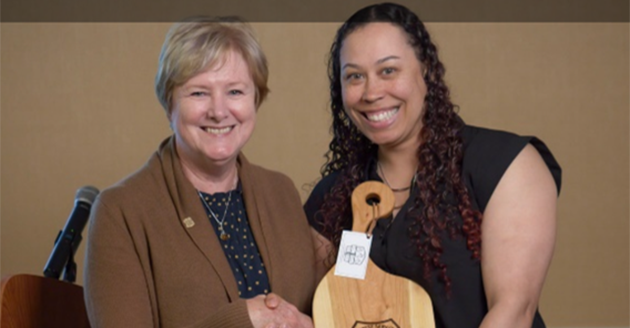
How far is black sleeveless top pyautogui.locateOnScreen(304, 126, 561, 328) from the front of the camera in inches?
76.1

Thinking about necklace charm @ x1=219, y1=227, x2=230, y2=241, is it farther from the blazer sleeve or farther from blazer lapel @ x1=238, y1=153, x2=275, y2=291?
the blazer sleeve

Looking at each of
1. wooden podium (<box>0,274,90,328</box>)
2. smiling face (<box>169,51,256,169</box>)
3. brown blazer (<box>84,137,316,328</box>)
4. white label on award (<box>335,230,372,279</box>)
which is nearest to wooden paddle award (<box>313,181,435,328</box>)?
white label on award (<box>335,230,372,279</box>)

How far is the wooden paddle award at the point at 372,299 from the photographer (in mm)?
1876

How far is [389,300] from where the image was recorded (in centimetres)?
188

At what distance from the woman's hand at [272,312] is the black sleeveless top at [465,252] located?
0.27 m

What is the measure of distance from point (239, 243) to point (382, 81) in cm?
52

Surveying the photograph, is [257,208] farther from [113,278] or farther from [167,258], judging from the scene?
[113,278]

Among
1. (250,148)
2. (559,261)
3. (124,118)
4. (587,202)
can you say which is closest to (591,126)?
(587,202)

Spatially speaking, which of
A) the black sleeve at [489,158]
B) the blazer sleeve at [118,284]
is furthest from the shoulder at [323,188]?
the blazer sleeve at [118,284]

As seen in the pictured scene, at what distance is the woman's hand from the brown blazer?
28 mm

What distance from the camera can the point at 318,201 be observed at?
7.36 feet

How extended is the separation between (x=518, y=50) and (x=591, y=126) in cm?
62

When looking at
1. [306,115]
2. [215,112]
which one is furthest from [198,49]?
[306,115]

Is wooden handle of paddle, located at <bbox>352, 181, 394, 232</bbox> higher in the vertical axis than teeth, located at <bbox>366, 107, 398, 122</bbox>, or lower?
lower
